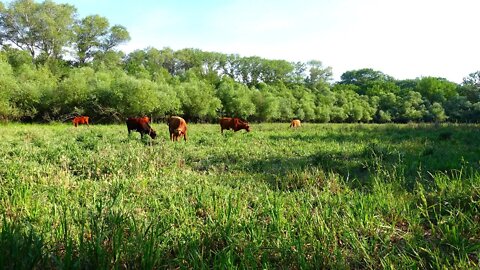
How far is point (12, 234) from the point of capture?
351 centimetres

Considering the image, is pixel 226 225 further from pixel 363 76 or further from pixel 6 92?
pixel 363 76

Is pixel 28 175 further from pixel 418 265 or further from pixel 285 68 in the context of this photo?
pixel 285 68

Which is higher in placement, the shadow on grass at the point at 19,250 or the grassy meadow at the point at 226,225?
the shadow on grass at the point at 19,250

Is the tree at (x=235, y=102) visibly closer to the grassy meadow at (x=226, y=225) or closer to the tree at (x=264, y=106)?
the tree at (x=264, y=106)

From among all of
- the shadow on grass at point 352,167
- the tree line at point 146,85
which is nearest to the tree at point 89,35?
the tree line at point 146,85

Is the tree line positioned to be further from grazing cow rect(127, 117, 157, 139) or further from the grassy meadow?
the grassy meadow

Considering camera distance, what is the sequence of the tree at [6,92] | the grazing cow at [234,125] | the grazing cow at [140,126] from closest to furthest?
the grazing cow at [140,126]
the grazing cow at [234,125]
the tree at [6,92]

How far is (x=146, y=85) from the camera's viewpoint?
49719 millimetres

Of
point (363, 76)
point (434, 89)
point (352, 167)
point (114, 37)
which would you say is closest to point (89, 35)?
point (114, 37)

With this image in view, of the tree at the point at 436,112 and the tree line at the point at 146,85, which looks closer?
the tree line at the point at 146,85

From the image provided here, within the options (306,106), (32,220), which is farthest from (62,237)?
(306,106)

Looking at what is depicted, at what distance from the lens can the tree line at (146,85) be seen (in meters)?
45.0

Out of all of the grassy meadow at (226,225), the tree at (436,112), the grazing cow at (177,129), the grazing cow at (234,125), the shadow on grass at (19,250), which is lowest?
the tree at (436,112)

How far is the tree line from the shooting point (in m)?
45.0
